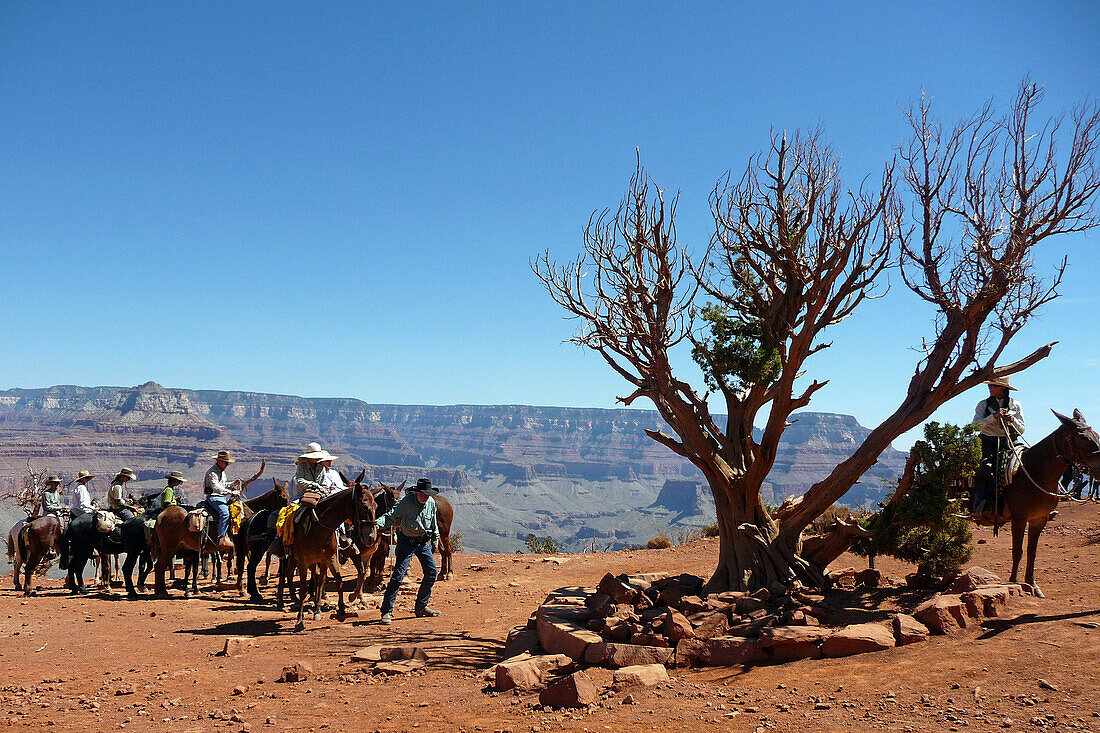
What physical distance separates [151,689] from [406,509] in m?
4.46

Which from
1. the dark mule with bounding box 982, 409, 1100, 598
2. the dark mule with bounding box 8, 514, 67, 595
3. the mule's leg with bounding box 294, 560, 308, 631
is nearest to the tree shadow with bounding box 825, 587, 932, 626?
the dark mule with bounding box 982, 409, 1100, 598

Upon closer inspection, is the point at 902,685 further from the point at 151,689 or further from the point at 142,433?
the point at 142,433

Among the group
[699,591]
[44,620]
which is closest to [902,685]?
[699,591]

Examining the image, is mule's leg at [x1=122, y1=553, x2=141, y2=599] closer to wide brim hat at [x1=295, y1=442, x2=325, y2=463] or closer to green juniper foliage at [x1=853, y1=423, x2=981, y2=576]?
wide brim hat at [x1=295, y1=442, x2=325, y2=463]

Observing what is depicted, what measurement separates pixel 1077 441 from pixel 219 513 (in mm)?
14706

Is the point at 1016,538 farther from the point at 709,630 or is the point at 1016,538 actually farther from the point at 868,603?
the point at 709,630

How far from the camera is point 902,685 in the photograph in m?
6.67

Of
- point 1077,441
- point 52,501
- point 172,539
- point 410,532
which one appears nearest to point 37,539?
point 52,501

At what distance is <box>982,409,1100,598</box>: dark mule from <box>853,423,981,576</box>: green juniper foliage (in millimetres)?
678

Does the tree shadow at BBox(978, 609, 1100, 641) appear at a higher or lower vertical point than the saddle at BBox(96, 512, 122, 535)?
higher

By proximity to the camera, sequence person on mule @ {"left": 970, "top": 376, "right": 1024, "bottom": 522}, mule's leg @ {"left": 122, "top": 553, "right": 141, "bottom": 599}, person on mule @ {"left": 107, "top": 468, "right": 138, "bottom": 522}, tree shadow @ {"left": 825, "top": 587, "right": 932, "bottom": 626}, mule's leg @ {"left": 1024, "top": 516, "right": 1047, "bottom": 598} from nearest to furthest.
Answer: tree shadow @ {"left": 825, "top": 587, "right": 932, "bottom": 626}, mule's leg @ {"left": 1024, "top": 516, "right": 1047, "bottom": 598}, person on mule @ {"left": 970, "top": 376, "right": 1024, "bottom": 522}, mule's leg @ {"left": 122, "top": 553, "right": 141, "bottom": 599}, person on mule @ {"left": 107, "top": 468, "right": 138, "bottom": 522}

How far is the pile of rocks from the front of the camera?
7893 millimetres

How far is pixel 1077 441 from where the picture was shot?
9.90 meters

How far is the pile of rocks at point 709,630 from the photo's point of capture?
7.89 meters
